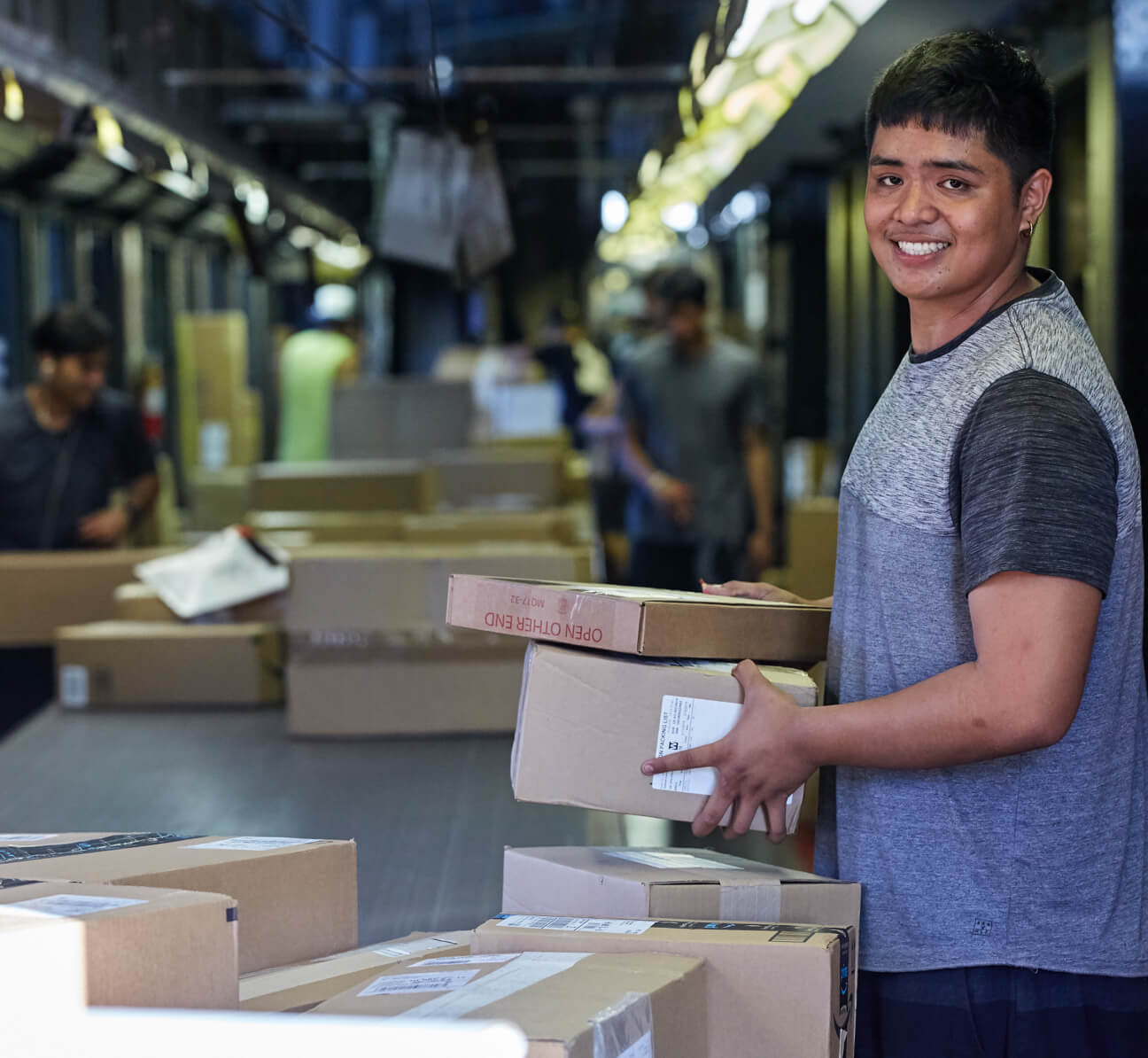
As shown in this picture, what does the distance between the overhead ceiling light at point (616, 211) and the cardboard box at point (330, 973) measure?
6.03 meters

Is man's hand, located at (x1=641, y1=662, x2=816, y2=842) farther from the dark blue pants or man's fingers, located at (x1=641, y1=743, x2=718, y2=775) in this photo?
the dark blue pants

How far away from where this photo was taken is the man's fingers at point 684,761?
49.3 inches

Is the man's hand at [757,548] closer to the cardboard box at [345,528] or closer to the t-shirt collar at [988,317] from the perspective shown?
the cardboard box at [345,528]

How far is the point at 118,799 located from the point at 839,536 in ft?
5.40

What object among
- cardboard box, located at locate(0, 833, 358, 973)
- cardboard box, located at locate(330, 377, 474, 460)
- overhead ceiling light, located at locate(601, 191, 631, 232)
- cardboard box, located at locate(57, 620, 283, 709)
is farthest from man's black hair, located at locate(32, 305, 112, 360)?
overhead ceiling light, located at locate(601, 191, 631, 232)

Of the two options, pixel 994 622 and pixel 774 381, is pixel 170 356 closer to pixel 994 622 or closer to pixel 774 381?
pixel 774 381

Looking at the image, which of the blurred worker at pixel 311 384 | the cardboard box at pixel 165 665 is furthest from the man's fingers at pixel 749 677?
the blurred worker at pixel 311 384

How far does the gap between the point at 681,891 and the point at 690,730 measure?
0.14 m

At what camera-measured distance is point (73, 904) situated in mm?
980

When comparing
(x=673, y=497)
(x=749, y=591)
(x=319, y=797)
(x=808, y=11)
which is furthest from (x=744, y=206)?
(x=749, y=591)

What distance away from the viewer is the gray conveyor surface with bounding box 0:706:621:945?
2.07 metres

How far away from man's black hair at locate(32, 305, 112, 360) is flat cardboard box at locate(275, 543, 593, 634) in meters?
1.36

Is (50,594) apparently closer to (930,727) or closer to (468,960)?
(468,960)

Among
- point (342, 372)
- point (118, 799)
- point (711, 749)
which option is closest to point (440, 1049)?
point (711, 749)
